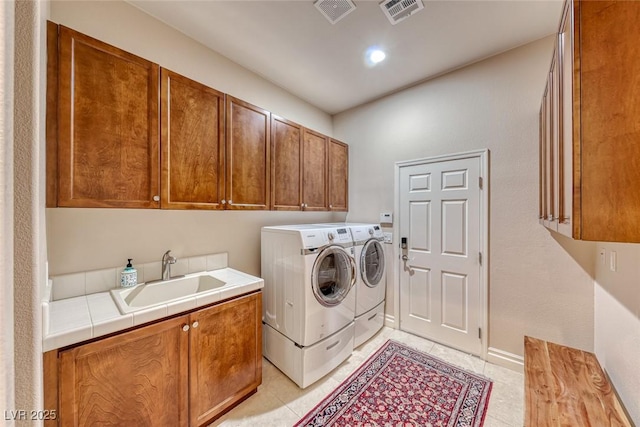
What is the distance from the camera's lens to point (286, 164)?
239cm

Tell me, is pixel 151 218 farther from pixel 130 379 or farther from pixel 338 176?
pixel 338 176

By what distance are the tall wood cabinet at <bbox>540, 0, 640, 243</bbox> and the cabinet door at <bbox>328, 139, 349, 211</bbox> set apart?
7.45 feet

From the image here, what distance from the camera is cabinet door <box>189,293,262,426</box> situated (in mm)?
1490

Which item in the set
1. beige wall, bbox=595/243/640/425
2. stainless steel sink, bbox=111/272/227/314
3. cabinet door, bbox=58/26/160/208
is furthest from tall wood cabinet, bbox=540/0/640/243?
cabinet door, bbox=58/26/160/208

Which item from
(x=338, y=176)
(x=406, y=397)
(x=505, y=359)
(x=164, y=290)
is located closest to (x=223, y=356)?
(x=164, y=290)

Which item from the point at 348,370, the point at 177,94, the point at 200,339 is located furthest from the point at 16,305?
the point at 348,370

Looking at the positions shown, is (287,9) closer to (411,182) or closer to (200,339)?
(411,182)

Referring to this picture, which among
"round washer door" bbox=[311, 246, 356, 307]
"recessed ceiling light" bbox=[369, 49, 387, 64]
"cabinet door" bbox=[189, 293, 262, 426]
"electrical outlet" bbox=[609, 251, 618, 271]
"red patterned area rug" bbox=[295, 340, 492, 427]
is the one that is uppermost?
"recessed ceiling light" bbox=[369, 49, 387, 64]

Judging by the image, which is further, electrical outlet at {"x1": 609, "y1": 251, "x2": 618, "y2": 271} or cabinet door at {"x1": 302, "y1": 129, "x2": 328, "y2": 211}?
cabinet door at {"x1": 302, "y1": 129, "x2": 328, "y2": 211}

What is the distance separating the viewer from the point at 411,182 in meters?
2.72

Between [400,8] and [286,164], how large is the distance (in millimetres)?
1479

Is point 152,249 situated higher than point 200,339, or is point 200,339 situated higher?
point 152,249

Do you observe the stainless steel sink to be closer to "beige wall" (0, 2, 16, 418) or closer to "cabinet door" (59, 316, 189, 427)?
"cabinet door" (59, 316, 189, 427)

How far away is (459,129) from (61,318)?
3.23 metres
